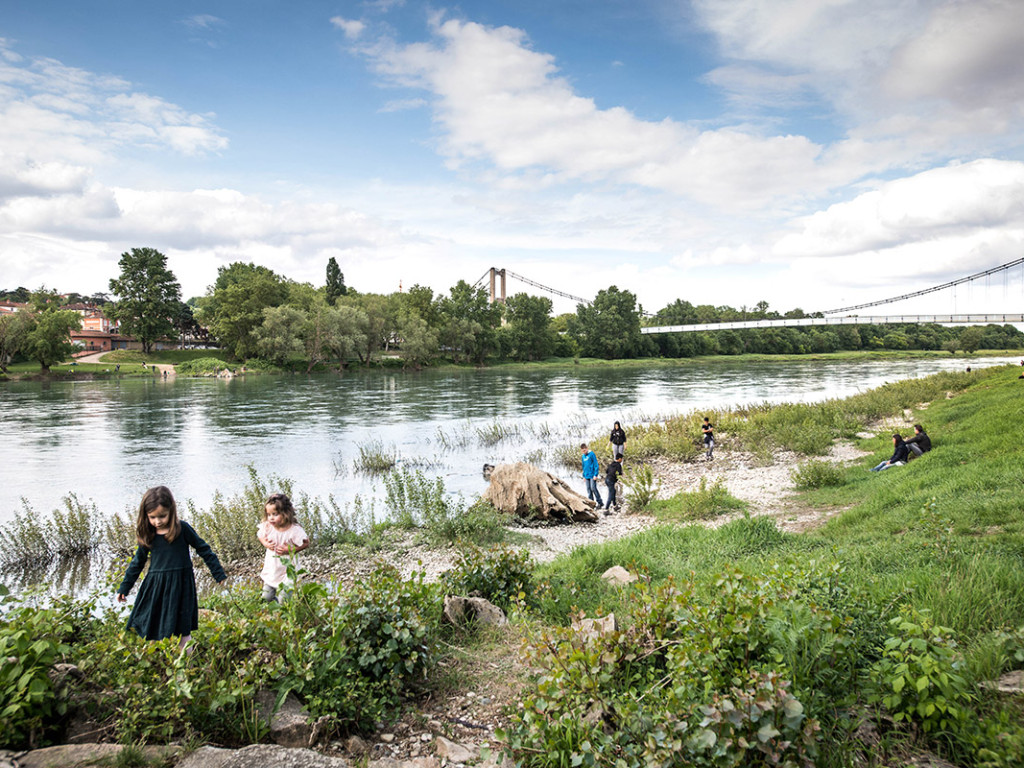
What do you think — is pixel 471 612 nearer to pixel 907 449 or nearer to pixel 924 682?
pixel 924 682

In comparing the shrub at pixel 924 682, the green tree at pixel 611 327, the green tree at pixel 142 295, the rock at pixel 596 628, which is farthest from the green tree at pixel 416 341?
the shrub at pixel 924 682

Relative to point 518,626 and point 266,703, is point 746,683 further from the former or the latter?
point 266,703

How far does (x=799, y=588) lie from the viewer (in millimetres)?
4184

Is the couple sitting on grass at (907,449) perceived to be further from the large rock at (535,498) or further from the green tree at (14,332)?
the green tree at (14,332)

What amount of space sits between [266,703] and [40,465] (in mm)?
23435

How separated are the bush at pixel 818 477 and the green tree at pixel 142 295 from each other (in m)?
92.2

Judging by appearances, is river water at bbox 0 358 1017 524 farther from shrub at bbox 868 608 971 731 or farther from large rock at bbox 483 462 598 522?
shrub at bbox 868 608 971 731

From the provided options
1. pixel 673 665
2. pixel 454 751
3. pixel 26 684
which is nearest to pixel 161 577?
pixel 26 684

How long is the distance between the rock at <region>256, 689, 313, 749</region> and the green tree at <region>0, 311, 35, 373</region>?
78.4 meters

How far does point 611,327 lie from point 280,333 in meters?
63.7

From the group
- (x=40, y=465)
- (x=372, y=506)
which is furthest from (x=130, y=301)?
(x=372, y=506)

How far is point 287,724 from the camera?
384 cm

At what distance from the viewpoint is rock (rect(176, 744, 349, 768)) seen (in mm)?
3262

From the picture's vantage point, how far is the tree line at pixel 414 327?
79812mm
